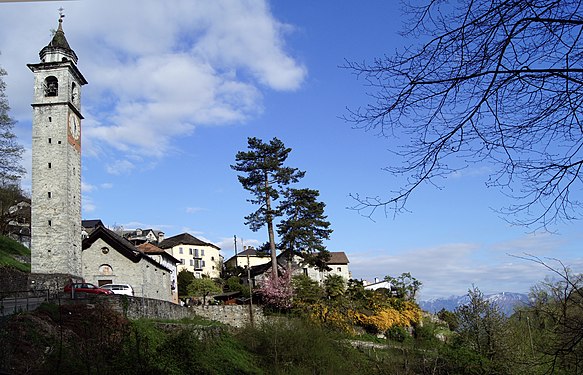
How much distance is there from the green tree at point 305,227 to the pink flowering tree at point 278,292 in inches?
64.8

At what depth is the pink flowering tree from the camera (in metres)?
27.3

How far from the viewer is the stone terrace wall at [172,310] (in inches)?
642

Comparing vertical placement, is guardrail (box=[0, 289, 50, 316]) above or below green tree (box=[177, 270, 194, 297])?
below

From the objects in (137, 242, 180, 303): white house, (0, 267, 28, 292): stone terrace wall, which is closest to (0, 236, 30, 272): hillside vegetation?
(0, 267, 28, 292): stone terrace wall

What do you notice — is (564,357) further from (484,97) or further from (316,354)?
(316,354)

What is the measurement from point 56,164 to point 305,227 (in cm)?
1279

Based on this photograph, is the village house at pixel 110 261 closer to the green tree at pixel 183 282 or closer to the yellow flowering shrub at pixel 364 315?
the yellow flowering shrub at pixel 364 315

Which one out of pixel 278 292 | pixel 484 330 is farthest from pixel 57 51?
pixel 484 330

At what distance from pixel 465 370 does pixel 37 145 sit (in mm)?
19828

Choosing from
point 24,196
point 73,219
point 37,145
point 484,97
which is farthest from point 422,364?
point 24,196

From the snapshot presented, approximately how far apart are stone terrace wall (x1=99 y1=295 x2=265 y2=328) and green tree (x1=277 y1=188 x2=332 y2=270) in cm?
395

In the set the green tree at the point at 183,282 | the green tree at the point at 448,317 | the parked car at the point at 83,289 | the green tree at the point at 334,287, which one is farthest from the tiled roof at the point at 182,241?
the parked car at the point at 83,289

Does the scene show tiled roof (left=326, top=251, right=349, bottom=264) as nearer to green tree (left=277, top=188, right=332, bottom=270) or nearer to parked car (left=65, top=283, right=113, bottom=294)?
green tree (left=277, top=188, right=332, bottom=270)

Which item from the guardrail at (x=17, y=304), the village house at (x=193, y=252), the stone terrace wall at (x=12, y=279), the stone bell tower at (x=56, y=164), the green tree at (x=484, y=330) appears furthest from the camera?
the village house at (x=193, y=252)
